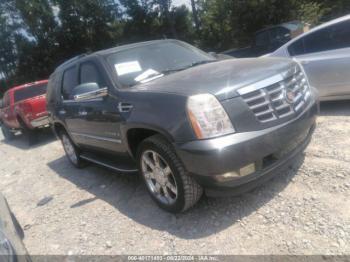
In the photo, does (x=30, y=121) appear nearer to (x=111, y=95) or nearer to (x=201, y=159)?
(x=111, y=95)

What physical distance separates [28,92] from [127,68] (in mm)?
6992

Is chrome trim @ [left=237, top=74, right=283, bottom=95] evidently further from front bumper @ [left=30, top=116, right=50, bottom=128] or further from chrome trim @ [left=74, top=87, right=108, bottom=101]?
front bumper @ [left=30, top=116, right=50, bottom=128]

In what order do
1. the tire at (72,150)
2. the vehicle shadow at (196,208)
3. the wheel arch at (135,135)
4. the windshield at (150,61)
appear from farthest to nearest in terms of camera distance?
1. the tire at (72,150)
2. the windshield at (150,61)
3. the wheel arch at (135,135)
4. the vehicle shadow at (196,208)

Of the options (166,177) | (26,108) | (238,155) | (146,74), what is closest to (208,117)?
(238,155)

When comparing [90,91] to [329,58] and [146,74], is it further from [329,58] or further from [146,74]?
[329,58]

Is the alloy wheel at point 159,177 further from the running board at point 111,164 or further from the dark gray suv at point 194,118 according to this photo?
the running board at point 111,164

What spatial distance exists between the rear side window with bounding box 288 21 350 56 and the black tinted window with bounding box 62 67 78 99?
12.2 feet

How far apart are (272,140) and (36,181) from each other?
4.57 m

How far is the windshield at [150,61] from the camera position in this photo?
368 cm

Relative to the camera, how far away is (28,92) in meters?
9.55

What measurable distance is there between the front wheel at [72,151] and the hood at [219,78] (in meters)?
2.62

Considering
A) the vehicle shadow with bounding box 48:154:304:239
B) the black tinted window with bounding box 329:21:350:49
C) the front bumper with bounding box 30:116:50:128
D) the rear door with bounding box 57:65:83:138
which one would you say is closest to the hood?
the vehicle shadow with bounding box 48:154:304:239

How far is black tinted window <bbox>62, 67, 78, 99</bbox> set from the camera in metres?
4.85

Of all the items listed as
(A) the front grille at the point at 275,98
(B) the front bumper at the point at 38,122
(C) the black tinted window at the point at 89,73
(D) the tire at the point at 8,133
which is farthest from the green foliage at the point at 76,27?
(A) the front grille at the point at 275,98
